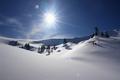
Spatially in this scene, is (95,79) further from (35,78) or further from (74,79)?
(35,78)

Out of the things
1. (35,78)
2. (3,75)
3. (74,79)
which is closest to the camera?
(3,75)

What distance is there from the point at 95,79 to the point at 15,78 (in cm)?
423

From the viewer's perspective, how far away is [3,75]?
13.8ft

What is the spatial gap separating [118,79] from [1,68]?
683 cm

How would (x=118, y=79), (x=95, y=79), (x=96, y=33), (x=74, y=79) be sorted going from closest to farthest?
(x=74, y=79), (x=95, y=79), (x=118, y=79), (x=96, y=33)

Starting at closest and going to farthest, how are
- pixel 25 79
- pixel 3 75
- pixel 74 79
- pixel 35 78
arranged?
pixel 3 75, pixel 25 79, pixel 35 78, pixel 74 79

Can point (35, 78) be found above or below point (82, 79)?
above

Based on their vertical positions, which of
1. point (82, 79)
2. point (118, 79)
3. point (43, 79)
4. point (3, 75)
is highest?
point (3, 75)

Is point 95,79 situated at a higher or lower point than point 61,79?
lower

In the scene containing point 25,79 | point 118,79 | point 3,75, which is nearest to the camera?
point 3,75

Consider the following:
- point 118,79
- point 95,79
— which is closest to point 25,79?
point 95,79

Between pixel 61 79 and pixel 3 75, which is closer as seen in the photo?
pixel 3 75

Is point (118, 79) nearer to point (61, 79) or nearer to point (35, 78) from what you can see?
point (61, 79)

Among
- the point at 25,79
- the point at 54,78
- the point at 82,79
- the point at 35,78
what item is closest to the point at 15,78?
the point at 25,79
